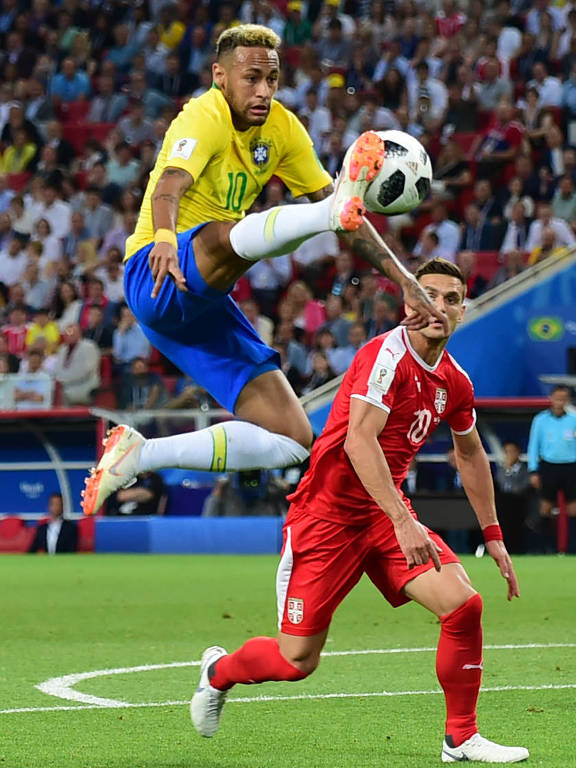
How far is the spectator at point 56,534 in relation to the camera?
18562 millimetres

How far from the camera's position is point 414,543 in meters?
5.24

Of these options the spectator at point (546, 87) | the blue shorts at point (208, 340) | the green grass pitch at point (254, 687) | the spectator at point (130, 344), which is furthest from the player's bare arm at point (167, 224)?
the spectator at point (546, 87)

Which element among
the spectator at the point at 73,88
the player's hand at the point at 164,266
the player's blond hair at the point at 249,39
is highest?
the spectator at the point at 73,88

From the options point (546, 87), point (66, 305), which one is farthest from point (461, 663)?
point (546, 87)

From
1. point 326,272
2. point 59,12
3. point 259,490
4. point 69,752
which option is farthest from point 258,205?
point 69,752

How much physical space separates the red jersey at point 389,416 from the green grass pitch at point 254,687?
3.13 feet

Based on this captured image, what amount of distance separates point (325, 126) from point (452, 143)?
85.6 inches

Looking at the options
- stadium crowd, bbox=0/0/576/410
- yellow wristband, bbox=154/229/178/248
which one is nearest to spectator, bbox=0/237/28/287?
stadium crowd, bbox=0/0/576/410

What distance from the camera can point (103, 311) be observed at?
19.5m

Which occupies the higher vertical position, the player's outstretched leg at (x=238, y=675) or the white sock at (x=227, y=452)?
the white sock at (x=227, y=452)

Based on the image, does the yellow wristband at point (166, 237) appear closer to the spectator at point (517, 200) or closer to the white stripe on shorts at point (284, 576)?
the white stripe on shorts at point (284, 576)

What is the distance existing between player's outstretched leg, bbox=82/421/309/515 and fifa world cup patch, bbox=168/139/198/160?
1265 mm

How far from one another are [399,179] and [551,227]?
12.7 m

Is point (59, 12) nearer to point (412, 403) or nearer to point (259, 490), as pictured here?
point (259, 490)
